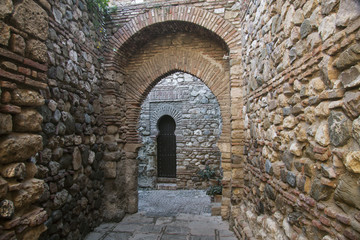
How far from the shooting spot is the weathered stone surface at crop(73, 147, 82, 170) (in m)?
3.59

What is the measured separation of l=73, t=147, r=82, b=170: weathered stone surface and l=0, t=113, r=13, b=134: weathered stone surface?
2020 mm

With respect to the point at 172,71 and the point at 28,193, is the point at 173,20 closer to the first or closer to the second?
the point at 172,71

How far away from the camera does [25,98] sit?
1754 millimetres

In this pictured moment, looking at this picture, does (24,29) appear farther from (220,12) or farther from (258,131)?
(220,12)

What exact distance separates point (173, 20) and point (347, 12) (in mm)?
3611

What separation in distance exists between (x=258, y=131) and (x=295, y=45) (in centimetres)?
144

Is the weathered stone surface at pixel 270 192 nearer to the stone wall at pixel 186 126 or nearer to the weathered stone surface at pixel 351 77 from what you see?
the weathered stone surface at pixel 351 77

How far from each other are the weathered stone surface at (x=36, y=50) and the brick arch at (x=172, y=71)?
3302 mm

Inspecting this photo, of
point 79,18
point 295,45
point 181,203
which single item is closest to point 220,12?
point 79,18

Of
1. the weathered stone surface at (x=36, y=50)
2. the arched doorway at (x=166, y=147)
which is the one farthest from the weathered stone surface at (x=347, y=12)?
the arched doorway at (x=166, y=147)

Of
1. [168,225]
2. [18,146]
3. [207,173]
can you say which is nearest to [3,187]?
[18,146]

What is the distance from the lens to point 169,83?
28.0 ft

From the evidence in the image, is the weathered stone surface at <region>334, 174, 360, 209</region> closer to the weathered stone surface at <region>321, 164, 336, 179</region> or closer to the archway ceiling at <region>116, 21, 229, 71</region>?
the weathered stone surface at <region>321, 164, 336, 179</region>

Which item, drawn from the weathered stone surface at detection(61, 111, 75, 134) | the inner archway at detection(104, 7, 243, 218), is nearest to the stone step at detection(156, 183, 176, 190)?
the inner archway at detection(104, 7, 243, 218)
